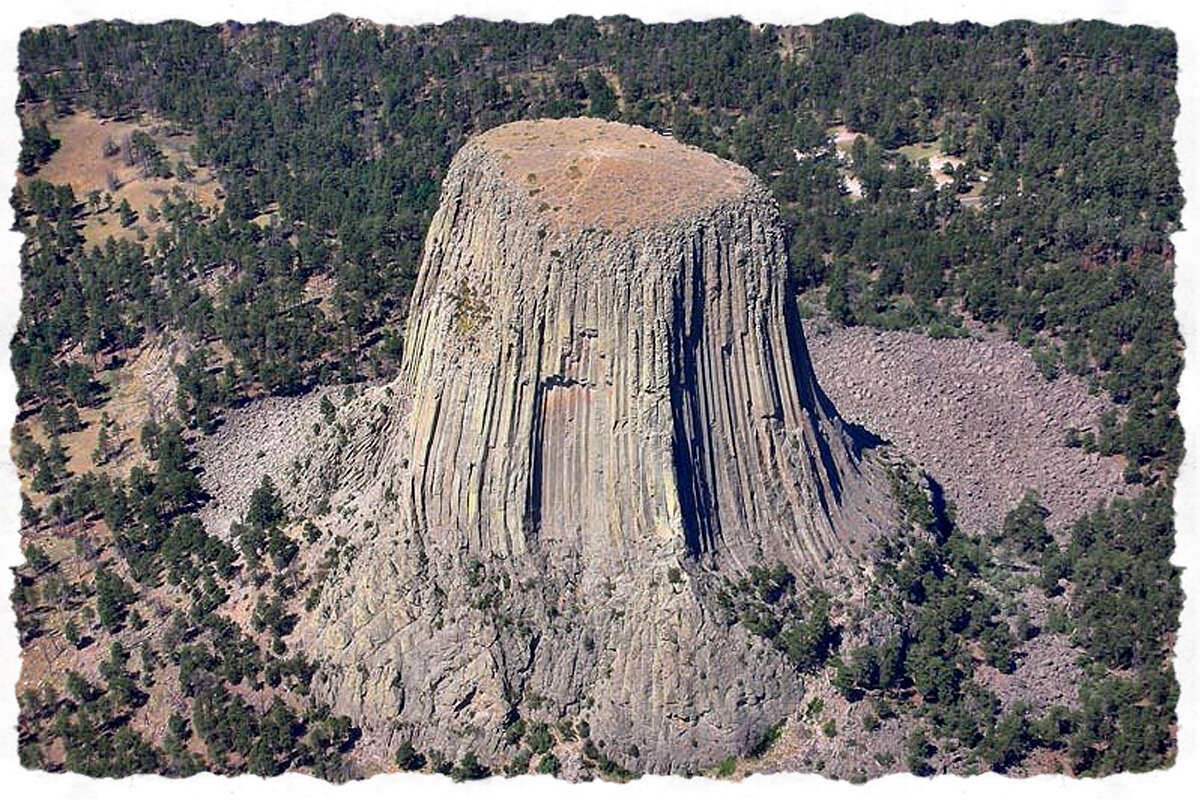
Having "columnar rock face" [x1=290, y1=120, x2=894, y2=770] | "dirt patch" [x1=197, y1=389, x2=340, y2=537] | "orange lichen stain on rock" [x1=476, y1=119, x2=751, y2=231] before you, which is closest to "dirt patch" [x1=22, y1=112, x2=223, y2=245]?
"dirt patch" [x1=197, y1=389, x2=340, y2=537]

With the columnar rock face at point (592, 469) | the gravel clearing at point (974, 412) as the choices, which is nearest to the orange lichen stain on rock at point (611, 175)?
the columnar rock face at point (592, 469)

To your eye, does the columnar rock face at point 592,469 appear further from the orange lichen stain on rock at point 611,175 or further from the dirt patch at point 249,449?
the dirt patch at point 249,449

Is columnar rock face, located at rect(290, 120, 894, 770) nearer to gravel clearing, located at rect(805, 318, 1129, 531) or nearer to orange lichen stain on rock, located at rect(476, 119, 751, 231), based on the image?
orange lichen stain on rock, located at rect(476, 119, 751, 231)

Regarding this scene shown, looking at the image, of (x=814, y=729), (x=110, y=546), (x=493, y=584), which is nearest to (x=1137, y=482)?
(x=814, y=729)

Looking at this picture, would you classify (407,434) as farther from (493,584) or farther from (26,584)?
(26,584)

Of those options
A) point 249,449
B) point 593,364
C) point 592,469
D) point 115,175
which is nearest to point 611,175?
Result: point 593,364

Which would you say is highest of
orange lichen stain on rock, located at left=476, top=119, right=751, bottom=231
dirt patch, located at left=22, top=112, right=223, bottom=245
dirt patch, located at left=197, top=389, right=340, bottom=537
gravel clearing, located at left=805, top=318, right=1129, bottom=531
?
orange lichen stain on rock, located at left=476, top=119, right=751, bottom=231
